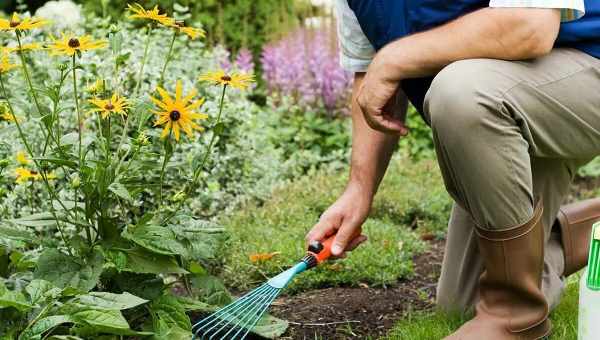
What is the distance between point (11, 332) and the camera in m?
2.08

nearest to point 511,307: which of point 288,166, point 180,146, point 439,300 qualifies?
point 439,300

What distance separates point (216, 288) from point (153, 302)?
233mm

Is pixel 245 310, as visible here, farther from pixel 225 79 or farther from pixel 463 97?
pixel 463 97

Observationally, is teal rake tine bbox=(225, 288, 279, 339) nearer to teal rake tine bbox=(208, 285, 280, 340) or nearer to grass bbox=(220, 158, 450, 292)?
teal rake tine bbox=(208, 285, 280, 340)

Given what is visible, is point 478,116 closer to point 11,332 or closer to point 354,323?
point 354,323

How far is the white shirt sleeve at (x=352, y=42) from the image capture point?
2.77m

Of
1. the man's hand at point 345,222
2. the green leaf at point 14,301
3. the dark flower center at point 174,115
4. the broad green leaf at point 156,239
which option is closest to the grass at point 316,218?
the man's hand at point 345,222

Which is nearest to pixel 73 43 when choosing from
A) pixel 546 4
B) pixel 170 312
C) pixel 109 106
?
pixel 109 106

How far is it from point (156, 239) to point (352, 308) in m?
0.81

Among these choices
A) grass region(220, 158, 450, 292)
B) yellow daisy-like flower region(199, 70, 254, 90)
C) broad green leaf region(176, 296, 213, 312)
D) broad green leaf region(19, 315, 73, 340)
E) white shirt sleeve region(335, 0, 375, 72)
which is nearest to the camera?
broad green leaf region(19, 315, 73, 340)

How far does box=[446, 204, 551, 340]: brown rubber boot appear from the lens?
2283 mm

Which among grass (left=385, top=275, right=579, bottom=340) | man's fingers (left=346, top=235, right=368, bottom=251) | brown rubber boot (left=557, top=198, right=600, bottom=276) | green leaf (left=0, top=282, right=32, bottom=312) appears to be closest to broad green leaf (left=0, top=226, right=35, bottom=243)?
green leaf (left=0, top=282, right=32, bottom=312)

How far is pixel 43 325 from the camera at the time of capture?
6.52 feet

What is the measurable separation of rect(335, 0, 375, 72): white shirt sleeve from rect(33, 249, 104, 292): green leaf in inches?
40.1
